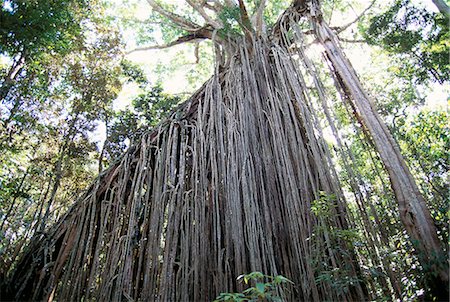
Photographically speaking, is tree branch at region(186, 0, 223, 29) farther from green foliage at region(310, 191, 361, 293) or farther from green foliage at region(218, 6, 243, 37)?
green foliage at region(310, 191, 361, 293)

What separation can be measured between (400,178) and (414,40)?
3239 mm

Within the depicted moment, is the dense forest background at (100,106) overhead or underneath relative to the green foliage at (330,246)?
overhead

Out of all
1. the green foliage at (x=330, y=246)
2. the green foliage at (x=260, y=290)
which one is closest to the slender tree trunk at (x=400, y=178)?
the green foliage at (x=330, y=246)

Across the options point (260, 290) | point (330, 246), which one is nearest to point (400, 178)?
point (330, 246)

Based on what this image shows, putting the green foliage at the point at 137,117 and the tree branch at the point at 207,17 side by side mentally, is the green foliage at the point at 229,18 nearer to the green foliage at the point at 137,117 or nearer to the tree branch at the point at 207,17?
the tree branch at the point at 207,17

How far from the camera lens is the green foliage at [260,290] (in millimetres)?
1786

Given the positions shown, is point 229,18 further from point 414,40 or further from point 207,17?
point 414,40

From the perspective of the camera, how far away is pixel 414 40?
485cm

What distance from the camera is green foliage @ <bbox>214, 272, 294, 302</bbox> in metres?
1.79

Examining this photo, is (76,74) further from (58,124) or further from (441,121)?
(441,121)

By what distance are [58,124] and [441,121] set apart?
532 centimetres

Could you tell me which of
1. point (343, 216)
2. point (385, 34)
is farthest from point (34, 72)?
point (385, 34)

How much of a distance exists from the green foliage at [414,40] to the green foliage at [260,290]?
394 centimetres

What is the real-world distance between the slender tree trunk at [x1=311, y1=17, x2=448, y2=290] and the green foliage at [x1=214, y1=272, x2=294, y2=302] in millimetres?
875
